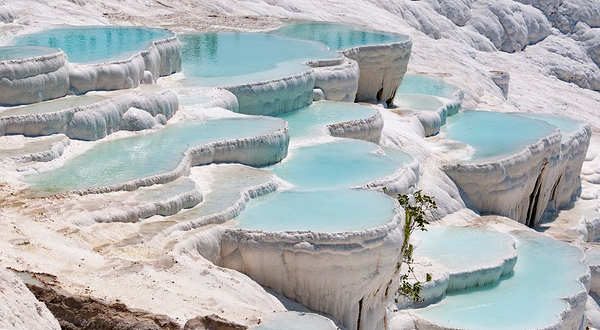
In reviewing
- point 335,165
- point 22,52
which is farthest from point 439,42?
point 22,52

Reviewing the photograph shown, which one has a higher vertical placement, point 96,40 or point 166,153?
point 166,153

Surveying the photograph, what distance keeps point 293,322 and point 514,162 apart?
9579 millimetres

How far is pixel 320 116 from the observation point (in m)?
16.4

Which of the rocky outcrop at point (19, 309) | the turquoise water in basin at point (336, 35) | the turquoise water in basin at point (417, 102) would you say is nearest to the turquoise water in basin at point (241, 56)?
the turquoise water in basin at point (336, 35)

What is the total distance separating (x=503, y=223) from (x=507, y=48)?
18.2m

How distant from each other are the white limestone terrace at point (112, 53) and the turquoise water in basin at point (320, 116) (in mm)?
2177

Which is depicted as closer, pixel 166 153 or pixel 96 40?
pixel 166 153

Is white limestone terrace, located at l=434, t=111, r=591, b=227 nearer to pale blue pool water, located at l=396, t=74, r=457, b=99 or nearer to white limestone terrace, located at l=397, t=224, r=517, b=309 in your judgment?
pale blue pool water, located at l=396, t=74, r=457, b=99

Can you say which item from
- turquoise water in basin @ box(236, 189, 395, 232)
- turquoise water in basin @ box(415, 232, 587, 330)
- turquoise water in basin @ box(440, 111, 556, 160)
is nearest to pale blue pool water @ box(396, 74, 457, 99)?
turquoise water in basin @ box(440, 111, 556, 160)

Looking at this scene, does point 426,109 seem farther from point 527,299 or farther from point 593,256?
point 527,299

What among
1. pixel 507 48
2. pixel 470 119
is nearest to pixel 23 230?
pixel 470 119

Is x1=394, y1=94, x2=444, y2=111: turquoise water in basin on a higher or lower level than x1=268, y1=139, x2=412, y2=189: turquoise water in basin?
lower

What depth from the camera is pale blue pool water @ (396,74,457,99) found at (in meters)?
21.4

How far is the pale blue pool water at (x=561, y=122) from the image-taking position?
20031 millimetres
